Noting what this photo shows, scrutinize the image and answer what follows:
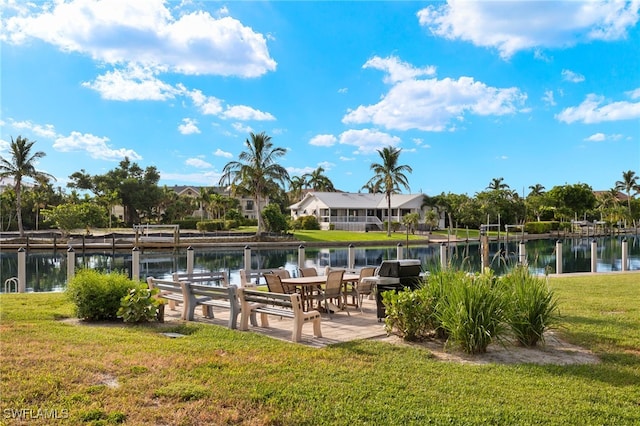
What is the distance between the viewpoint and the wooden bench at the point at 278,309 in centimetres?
700

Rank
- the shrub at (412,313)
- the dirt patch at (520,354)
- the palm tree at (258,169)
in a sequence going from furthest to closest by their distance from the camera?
the palm tree at (258,169), the shrub at (412,313), the dirt patch at (520,354)

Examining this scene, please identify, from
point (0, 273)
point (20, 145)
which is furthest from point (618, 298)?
point (20, 145)

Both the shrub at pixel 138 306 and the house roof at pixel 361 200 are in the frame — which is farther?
the house roof at pixel 361 200

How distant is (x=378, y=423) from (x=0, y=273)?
24.2 m

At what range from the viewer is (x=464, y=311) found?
6.22 meters

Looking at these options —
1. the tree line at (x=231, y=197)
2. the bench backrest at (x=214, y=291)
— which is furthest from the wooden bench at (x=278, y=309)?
the tree line at (x=231, y=197)

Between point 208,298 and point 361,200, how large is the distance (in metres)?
58.6

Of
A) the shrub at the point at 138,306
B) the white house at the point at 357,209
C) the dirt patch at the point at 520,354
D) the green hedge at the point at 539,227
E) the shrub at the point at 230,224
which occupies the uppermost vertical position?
the white house at the point at 357,209

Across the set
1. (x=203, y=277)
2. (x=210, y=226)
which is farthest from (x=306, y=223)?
(x=203, y=277)

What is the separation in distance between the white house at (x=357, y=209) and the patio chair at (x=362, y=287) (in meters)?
50.3

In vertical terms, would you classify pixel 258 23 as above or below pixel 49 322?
above

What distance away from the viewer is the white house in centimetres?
6156

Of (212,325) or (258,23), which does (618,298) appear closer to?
(212,325)

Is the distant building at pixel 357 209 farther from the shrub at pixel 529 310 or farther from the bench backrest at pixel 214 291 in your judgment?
the shrub at pixel 529 310
